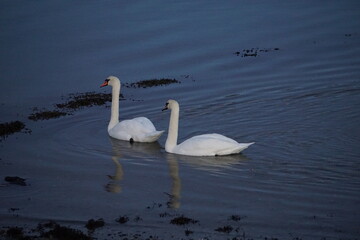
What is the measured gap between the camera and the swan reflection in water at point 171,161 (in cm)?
1196

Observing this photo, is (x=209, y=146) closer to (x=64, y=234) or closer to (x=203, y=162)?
(x=203, y=162)

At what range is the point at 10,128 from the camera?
16297 mm

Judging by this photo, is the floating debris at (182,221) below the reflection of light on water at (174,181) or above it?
below

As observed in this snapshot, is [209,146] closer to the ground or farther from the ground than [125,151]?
farther from the ground

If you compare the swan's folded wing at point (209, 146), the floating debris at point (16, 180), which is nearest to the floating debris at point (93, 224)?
the floating debris at point (16, 180)

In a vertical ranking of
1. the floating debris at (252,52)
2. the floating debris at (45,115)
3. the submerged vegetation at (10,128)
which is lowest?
the submerged vegetation at (10,128)

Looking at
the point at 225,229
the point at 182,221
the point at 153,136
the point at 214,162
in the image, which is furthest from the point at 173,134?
the point at 225,229

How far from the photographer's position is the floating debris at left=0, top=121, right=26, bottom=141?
1597 centimetres

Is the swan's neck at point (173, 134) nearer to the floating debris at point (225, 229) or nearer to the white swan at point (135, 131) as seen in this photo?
the white swan at point (135, 131)

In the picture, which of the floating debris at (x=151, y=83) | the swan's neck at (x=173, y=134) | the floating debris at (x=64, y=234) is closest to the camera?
the floating debris at (x=64, y=234)

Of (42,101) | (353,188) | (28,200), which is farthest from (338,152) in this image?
(42,101)

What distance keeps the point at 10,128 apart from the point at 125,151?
3.13 m

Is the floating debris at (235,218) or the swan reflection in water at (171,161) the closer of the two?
the floating debris at (235,218)

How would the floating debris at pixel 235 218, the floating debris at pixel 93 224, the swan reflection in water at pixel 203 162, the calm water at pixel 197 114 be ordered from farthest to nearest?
1. the swan reflection in water at pixel 203 162
2. the calm water at pixel 197 114
3. the floating debris at pixel 235 218
4. the floating debris at pixel 93 224
